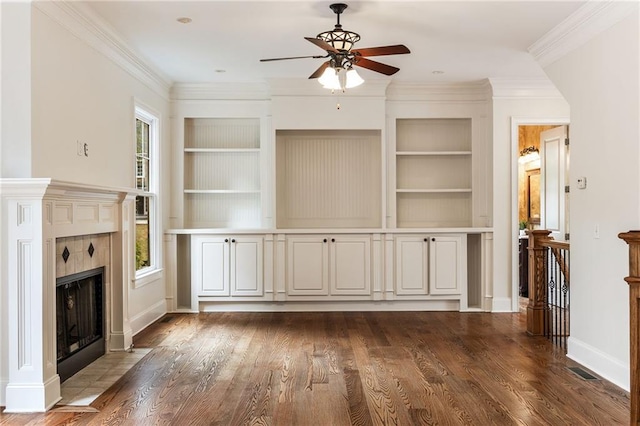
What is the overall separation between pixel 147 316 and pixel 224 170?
2.01 m

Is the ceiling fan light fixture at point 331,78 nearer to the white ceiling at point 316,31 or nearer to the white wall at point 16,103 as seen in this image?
the white ceiling at point 316,31

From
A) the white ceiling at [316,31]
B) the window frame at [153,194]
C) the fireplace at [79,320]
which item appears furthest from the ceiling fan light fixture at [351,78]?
the window frame at [153,194]

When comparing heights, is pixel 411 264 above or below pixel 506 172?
below

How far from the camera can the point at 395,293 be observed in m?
6.13

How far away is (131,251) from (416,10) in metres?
3.12

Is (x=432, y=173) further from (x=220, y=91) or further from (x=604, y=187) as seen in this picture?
(x=604, y=187)

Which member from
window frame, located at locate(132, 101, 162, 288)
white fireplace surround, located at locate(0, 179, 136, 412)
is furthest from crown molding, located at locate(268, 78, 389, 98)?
white fireplace surround, located at locate(0, 179, 136, 412)

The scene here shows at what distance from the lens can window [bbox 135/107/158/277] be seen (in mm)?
5438

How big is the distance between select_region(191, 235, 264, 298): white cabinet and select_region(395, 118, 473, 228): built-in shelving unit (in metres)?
1.85

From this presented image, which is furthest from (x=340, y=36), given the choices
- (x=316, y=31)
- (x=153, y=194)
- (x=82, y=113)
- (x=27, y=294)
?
(x=153, y=194)

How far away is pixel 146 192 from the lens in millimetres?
5480

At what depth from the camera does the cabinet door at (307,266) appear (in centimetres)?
608

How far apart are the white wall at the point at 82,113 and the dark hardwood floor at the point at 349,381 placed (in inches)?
46.7

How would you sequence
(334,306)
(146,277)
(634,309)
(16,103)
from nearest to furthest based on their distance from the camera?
1. (634,309)
2. (16,103)
3. (146,277)
4. (334,306)
